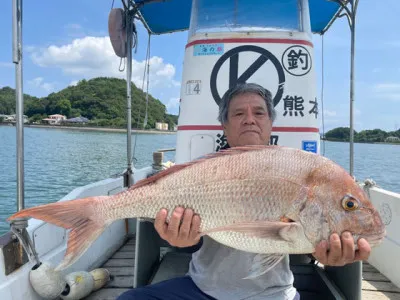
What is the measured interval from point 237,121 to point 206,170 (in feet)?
2.23

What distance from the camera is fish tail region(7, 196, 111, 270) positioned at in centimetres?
162

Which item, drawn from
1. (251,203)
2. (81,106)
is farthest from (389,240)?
(81,106)

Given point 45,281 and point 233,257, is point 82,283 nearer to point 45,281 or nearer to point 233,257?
point 45,281

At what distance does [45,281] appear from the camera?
265 cm

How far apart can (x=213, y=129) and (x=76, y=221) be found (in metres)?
1.89

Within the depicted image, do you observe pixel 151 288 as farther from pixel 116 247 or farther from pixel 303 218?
pixel 116 247

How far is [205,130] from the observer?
132 inches

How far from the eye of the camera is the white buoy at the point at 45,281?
8.66 feet

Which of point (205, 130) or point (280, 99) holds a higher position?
point (280, 99)

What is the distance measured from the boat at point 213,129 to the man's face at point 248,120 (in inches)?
36.6

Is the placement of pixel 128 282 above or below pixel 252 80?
below

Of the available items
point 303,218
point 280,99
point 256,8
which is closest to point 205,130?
point 280,99

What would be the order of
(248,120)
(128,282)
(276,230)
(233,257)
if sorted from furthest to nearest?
(128,282) → (248,120) → (233,257) → (276,230)

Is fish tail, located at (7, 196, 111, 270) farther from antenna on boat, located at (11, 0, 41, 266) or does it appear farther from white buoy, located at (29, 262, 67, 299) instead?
white buoy, located at (29, 262, 67, 299)
